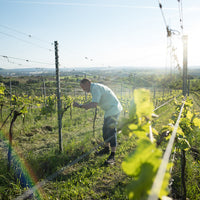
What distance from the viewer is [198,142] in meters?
4.20

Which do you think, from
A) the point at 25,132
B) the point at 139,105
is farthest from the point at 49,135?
the point at 139,105

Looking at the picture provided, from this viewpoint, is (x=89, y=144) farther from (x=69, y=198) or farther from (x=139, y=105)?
(x=139, y=105)

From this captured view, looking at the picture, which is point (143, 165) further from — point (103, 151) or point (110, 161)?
point (103, 151)

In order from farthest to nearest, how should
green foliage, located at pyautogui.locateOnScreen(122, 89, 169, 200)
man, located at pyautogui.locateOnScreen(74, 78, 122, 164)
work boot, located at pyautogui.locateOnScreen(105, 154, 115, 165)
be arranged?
1. work boot, located at pyautogui.locateOnScreen(105, 154, 115, 165)
2. man, located at pyautogui.locateOnScreen(74, 78, 122, 164)
3. green foliage, located at pyautogui.locateOnScreen(122, 89, 169, 200)

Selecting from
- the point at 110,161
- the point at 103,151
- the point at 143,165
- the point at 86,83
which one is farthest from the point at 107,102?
the point at 143,165

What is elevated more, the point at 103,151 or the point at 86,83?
the point at 86,83

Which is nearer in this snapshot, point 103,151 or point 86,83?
point 86,83

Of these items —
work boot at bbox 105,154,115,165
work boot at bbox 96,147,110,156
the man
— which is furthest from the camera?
work boot at bbox 96,147,110,156

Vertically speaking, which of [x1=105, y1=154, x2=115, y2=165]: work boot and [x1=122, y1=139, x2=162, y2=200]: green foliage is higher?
[x1=122, y1=139, x2=162, y2=200]: green foliage

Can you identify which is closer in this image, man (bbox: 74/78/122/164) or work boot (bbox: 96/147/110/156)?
man (bbox: 74/78/122/164)

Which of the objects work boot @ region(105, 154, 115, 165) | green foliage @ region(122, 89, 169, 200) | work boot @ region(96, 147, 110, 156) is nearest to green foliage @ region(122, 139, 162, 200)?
green foliage @ region(122, 89, 169, 200)

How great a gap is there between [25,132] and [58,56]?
10.0 ft

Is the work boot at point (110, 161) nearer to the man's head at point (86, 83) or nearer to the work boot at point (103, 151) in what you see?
the work boot at point (103, 151)

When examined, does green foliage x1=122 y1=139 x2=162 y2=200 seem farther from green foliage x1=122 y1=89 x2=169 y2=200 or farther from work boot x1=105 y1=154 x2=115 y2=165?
work boot x1=105 y1=154 x2=115 y2=165
